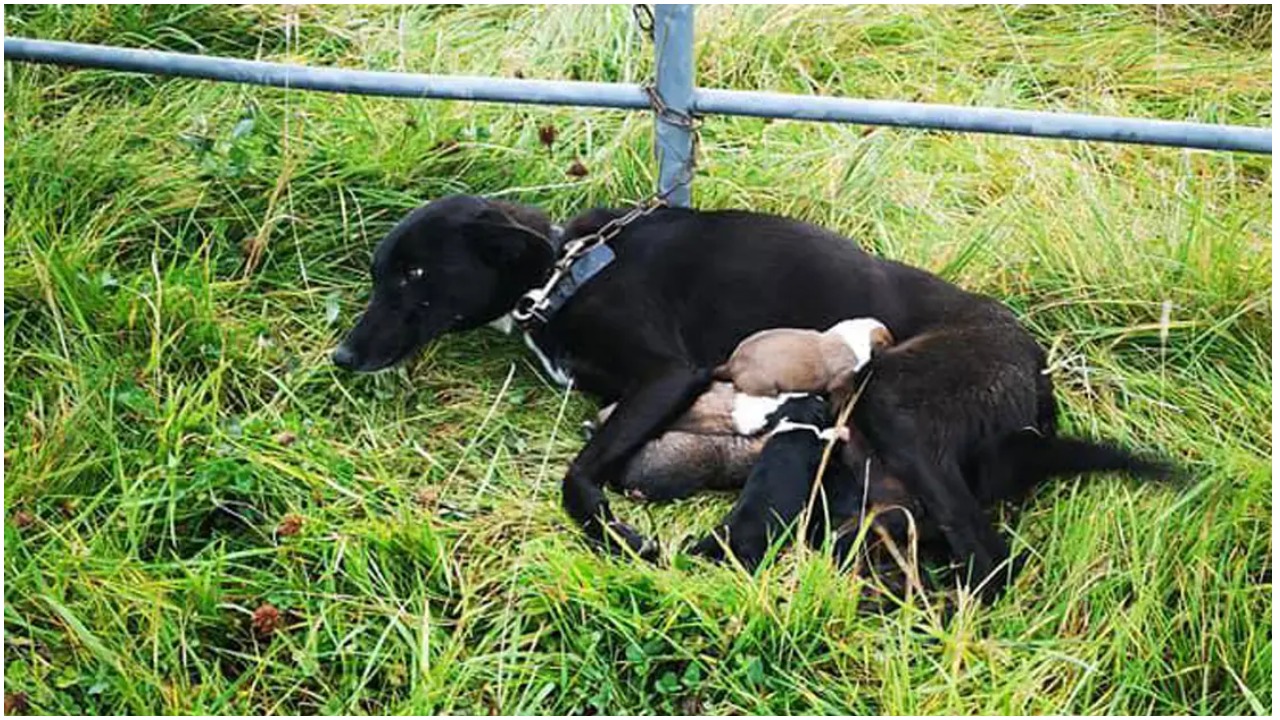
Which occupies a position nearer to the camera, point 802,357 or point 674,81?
point 802,357

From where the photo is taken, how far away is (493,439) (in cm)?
420

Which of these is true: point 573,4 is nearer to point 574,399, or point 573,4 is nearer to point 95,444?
point 574,399

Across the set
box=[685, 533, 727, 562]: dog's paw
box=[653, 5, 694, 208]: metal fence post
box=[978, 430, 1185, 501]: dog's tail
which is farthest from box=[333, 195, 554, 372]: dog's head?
box=[978, 430, 1185, 501]: dog's tail

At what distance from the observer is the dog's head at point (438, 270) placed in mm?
4250

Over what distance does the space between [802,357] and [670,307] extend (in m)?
0.39

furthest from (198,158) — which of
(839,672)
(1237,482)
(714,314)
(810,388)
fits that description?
(1237,482)

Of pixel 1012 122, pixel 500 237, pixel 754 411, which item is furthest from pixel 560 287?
pixel 1012 122

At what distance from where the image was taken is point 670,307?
4.29 meters

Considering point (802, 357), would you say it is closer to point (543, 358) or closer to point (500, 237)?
point (543, 358)

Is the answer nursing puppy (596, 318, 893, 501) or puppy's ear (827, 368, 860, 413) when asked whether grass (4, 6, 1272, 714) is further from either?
puppy's ear (827, 368, 860, 413)

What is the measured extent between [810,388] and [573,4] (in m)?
1.81

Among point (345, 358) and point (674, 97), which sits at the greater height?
→ point (674, 97)

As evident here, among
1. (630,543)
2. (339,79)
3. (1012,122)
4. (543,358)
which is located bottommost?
(630,543)

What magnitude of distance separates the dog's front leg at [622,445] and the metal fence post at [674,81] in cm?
67
